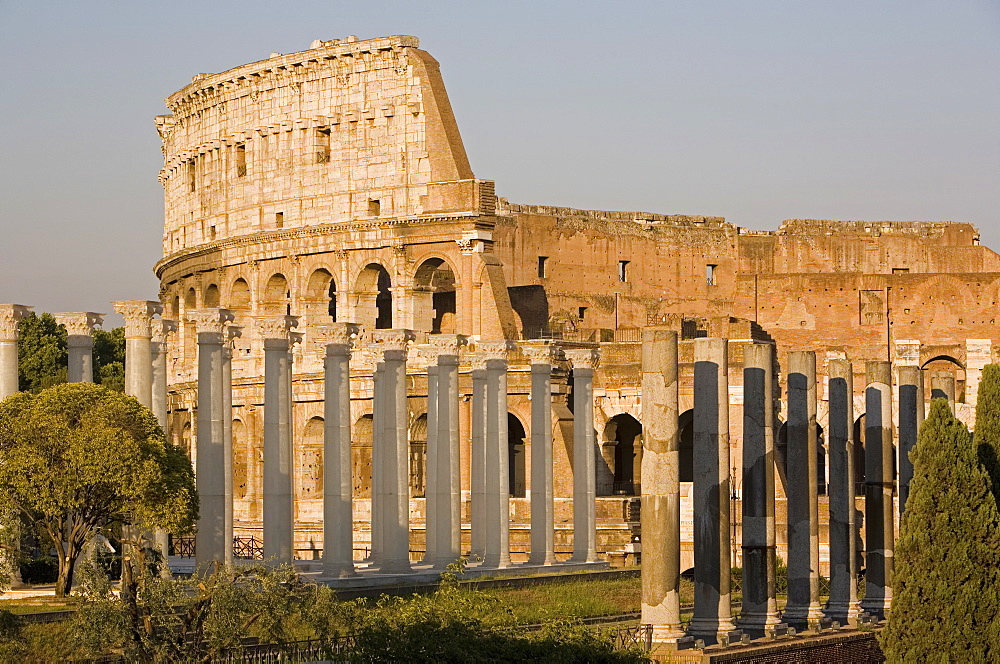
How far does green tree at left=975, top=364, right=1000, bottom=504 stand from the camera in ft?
82.1

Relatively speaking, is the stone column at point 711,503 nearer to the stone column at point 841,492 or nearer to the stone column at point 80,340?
the stone column at point 841,492

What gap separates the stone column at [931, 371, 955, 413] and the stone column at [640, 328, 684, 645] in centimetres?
1698

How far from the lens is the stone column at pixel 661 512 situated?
22.4m

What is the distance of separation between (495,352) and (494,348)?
0.11 meters

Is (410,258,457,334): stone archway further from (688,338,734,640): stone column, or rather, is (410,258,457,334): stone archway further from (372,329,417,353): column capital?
(688,338,734,640): stone column

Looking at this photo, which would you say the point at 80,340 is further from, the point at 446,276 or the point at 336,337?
the point at 446,276

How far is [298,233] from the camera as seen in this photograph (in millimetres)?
53281

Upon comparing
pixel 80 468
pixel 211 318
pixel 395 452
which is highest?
pixel 211 318

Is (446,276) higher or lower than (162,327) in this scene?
higher

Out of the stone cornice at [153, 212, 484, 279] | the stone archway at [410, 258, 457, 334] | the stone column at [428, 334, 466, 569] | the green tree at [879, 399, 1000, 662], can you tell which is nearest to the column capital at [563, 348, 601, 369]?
the stone column at [428, 334, 466, 569]

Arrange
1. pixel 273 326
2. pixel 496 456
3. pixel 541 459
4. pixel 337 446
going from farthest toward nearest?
pixel 541 459 → pixel 496 456 → pixel 337 446 → pixel 273 326

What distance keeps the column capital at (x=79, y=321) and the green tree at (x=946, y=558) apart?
14.1 metres

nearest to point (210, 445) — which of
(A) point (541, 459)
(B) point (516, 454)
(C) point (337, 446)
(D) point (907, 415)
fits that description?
(C) point (337, 446)

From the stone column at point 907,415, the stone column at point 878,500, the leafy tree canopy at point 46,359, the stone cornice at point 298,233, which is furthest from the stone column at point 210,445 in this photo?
the leafy tree canopy at point 46,359
